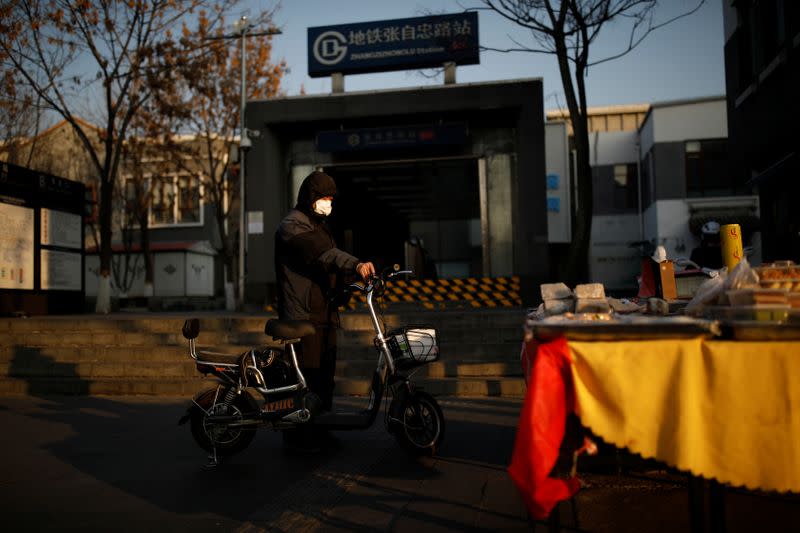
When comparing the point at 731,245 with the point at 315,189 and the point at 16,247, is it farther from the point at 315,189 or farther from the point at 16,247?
the point at 16,247

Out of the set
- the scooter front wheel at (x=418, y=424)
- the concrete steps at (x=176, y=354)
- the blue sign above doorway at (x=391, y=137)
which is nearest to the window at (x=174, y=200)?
the blue sign above doorway at (x=391, y=137)

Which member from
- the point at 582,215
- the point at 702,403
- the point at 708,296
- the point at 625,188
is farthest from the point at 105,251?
the point at 625,188

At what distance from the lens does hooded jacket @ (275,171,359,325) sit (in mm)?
5488

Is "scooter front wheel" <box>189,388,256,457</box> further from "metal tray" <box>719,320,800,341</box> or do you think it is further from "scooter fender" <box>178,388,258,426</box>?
"metal tray" <box>719,320,800,341</box>

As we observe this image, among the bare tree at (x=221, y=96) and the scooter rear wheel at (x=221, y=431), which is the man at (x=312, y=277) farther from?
the bare tree at (x=221, y=96)

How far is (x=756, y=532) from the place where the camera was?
3463 millimetres

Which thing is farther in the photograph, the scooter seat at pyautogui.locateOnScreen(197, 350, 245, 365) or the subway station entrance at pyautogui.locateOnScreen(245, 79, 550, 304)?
the subway station entrance at pyautogui.locateOnScreen(245, 79, 550, 304)

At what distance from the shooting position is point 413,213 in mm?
37406

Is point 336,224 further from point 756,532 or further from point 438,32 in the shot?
point 756,532

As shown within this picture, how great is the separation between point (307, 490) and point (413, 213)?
33186 mm

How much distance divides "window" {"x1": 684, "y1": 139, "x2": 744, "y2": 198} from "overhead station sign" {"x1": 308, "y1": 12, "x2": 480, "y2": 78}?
56.8ft

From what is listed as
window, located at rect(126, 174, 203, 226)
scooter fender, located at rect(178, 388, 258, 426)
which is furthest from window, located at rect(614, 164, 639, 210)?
scooter fender, located at rect(178, 388, 258, 426)

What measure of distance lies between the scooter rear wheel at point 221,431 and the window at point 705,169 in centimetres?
3116

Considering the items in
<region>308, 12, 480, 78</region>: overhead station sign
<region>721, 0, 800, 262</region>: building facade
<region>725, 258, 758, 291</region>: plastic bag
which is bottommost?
<region>725, 258, 758, 291</region>: plastic bag
